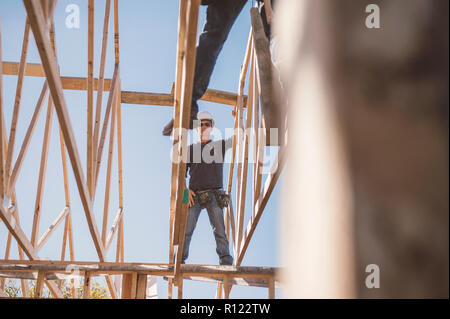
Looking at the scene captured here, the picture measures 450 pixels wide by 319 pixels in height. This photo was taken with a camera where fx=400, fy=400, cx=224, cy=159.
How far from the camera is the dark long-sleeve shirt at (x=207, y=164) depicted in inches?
277

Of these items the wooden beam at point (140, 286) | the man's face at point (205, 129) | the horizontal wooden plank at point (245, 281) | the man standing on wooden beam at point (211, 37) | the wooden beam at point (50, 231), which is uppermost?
the man standing on wooden beam at point (211, 37)

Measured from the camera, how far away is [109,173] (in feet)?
23.6

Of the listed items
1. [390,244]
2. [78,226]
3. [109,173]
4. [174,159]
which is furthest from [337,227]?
[78,226]

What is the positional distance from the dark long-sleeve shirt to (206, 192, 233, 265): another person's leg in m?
0.37

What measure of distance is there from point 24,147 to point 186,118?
359cm

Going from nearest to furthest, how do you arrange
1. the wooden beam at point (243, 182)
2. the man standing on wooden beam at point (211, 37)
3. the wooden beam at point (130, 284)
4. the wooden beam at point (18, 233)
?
1. the man standing on wooden beam at point (211, 37)
2. the wooden beam at point (18, 233)
3. the wooden beam at point (243, 182)
4. the wooden beam at point (130, 284)

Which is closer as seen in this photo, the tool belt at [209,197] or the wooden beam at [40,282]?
the wooden beam at [40,282]

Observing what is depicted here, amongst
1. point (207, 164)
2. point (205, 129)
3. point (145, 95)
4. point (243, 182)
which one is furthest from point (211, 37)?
point (145, 95)

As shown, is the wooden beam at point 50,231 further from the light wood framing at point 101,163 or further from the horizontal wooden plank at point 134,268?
the horizontal wooden plank at point 134,268

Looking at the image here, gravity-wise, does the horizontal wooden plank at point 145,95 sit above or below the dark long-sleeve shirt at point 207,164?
above

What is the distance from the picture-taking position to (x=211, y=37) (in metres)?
4.18

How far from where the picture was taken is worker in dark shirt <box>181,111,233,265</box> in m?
6.60

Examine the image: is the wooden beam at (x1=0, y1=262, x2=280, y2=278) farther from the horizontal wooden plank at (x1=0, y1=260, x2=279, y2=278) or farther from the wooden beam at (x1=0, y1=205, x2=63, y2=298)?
the wooden beam at (x1=0, y1=205, x2=63, y2=298)

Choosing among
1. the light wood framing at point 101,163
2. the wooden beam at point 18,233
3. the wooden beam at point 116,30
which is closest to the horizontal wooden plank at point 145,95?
the light wood framing at point 101,163
